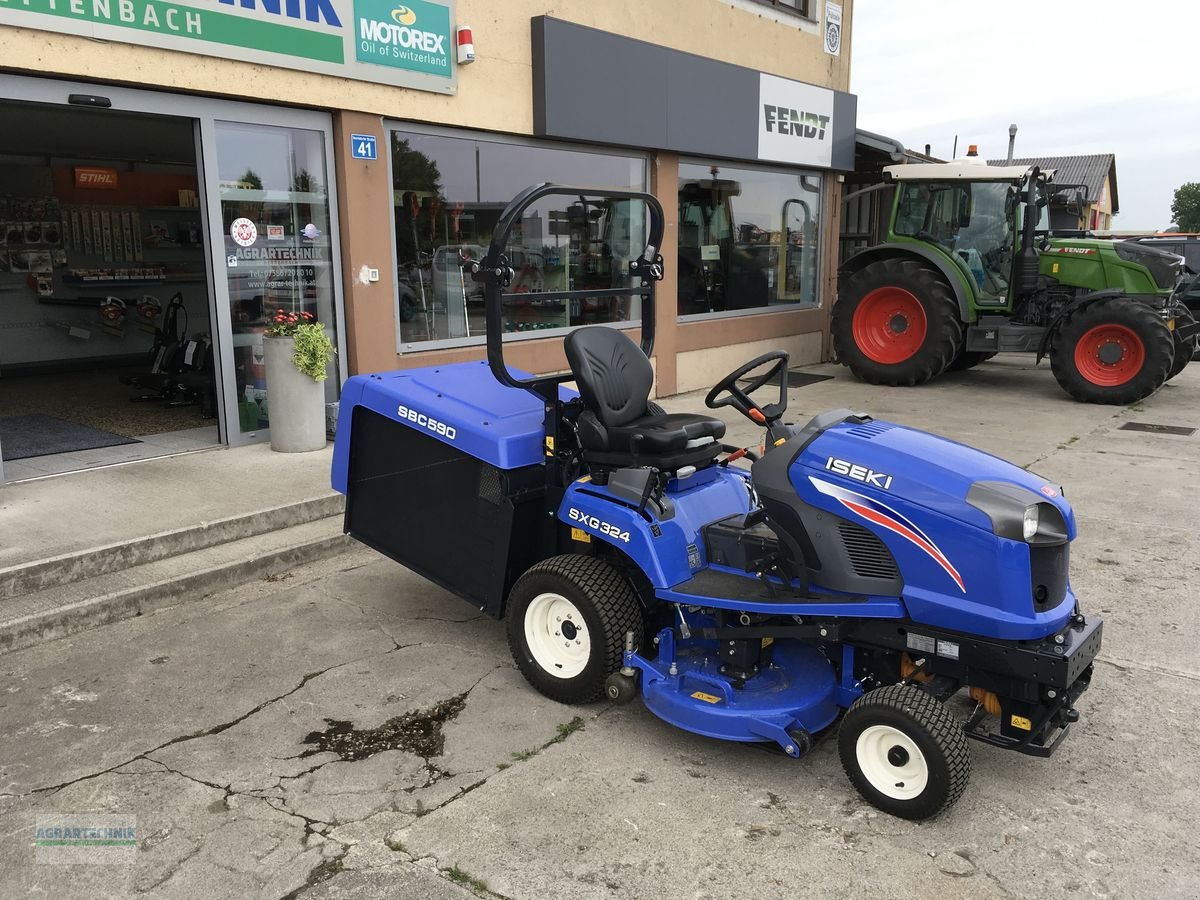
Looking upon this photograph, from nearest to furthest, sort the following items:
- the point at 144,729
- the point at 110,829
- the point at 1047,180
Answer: the point at 110,829 → the point at 144,729 → the point at 1047,180

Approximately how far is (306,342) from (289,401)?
44 centimetres

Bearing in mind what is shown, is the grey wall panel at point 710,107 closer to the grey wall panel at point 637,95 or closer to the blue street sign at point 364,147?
the grey wall panel at point 637,95

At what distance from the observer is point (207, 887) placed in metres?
2.51

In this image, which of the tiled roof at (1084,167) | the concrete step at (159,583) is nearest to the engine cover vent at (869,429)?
the concrete step at (159,583)

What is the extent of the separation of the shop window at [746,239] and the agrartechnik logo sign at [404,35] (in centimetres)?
352

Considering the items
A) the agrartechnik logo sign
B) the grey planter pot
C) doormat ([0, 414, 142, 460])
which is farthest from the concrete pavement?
the agrartechnik logo sign

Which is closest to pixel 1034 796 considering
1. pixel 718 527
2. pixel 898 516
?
pixel 898 516

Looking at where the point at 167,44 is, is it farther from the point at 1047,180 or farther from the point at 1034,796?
the point at 1047,180

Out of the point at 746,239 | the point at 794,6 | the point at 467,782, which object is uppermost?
the point at 794,6

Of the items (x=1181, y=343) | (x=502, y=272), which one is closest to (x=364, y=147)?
(x=502, y=272)

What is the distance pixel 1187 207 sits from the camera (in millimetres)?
76938

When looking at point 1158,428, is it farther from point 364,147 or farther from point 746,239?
point 364,147

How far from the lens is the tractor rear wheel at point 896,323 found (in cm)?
1066

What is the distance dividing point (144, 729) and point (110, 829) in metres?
0.61
